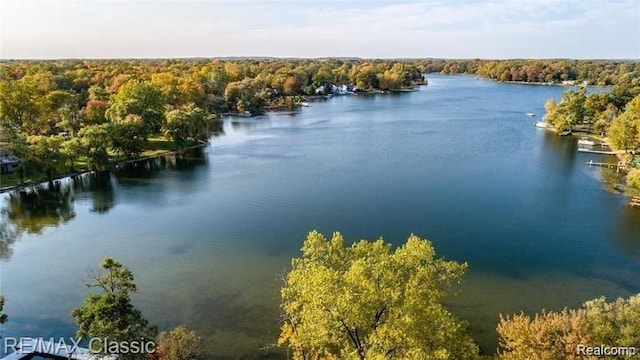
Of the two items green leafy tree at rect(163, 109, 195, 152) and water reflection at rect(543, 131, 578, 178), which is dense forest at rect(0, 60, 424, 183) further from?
water reflection at rect(543, 131, 578, 178)

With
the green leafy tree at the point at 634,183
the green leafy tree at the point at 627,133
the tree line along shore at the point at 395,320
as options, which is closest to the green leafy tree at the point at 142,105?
the tree line along shore at the point at 395,320

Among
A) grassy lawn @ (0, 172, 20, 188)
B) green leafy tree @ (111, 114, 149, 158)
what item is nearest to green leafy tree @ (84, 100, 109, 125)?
green leafy tree @ (111, 114, 149, 158)

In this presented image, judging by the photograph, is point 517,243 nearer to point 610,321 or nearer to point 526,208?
point 526,208

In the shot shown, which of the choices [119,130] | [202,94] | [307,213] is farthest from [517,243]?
[202,94]

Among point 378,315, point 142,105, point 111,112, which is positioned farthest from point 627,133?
point 111,112

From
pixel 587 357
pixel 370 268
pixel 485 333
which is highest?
pixel 370 268

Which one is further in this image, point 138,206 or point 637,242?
point 138,206

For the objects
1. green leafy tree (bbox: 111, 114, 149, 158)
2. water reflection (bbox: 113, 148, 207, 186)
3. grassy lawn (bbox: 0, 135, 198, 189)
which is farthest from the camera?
green leafy tree (bbox: 111, 114, 149, 158)

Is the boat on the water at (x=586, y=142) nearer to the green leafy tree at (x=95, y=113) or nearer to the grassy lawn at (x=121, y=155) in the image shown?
the grassy lawn at (x=121, y=155)

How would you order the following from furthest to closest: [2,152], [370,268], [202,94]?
[202,94]
[2,152]
[370,268]
